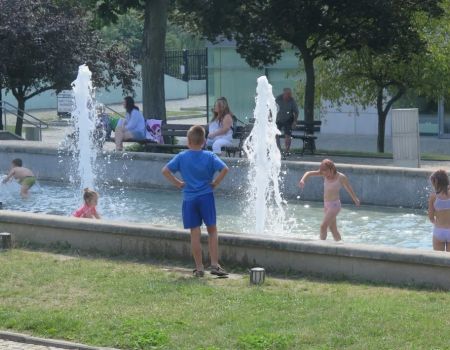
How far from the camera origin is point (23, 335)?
814cm

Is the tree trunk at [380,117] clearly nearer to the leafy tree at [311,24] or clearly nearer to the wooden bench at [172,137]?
the leafy tree at [311,24]

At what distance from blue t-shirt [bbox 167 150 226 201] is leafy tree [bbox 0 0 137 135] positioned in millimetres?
18816

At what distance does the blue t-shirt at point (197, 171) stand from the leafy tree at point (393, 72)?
565 inches

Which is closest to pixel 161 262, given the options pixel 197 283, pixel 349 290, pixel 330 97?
pixel 197 283

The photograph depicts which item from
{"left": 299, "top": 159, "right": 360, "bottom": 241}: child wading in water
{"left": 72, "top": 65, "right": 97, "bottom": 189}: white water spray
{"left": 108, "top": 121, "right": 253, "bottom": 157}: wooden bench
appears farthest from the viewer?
{"left": 108, "top": 121, "right": 253, "bottom": 157}: wooden bench

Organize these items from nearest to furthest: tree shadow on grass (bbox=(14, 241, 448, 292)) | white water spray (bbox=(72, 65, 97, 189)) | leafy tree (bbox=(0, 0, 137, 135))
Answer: tree shadow on grass (bbox=(14, 241, 448, 292)) → white water spray (bbox=(72, 65, 97, 189)) → leafy tree (bbox=(0, 0, 137, 135))

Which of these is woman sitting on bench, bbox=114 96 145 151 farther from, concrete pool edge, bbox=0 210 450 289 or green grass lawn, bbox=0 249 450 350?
green grass lawn, bbox=0 249 450 350

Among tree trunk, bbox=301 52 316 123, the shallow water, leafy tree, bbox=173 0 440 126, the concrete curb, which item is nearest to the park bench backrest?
tree trunk, bbox=301 52 316 123

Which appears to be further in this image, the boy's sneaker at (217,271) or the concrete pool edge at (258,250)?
the boy's sneaker at (217,271)

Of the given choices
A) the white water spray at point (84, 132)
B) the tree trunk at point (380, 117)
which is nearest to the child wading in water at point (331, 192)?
the white water spray at point (84, 132)

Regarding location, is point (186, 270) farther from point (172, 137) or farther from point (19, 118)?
point (19, 118)

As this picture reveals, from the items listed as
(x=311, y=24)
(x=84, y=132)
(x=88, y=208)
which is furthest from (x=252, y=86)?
(x=88, y=208)

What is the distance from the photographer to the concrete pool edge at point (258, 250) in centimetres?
924

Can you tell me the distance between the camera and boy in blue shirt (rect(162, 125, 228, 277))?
32.9 feet
